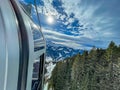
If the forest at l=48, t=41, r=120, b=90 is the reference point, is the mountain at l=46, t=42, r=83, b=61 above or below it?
above

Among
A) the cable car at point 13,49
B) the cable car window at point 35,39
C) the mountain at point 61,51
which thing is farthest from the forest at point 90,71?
the cable car at point 13,49

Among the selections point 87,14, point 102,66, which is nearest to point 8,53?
point 102,66

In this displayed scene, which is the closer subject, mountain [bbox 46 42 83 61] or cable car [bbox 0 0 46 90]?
cable car [bbox 0 0 46 90]

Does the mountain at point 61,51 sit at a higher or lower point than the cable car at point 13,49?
higher

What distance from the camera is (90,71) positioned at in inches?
303

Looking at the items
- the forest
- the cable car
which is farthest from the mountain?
the cable car

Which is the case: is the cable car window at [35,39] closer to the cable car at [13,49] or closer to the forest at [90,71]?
the cable car at [13,49]

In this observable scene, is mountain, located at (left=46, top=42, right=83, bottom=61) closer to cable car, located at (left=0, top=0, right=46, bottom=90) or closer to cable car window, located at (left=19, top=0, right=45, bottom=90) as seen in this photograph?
cable car window, located at (left=19, top=0, right=45, bottom=90)

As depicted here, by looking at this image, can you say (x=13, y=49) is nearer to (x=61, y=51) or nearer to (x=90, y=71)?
(x=61, y=51)

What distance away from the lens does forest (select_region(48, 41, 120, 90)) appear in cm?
719

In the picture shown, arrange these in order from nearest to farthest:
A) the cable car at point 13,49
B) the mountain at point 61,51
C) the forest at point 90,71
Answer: the cable car at point 13,49
the mountain at point 61,51
the forest at point 90,71

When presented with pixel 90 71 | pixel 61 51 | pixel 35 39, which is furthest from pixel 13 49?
pixel 90 71

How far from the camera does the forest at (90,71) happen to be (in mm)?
7191

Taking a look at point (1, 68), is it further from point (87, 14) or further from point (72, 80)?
point (87, 14)
